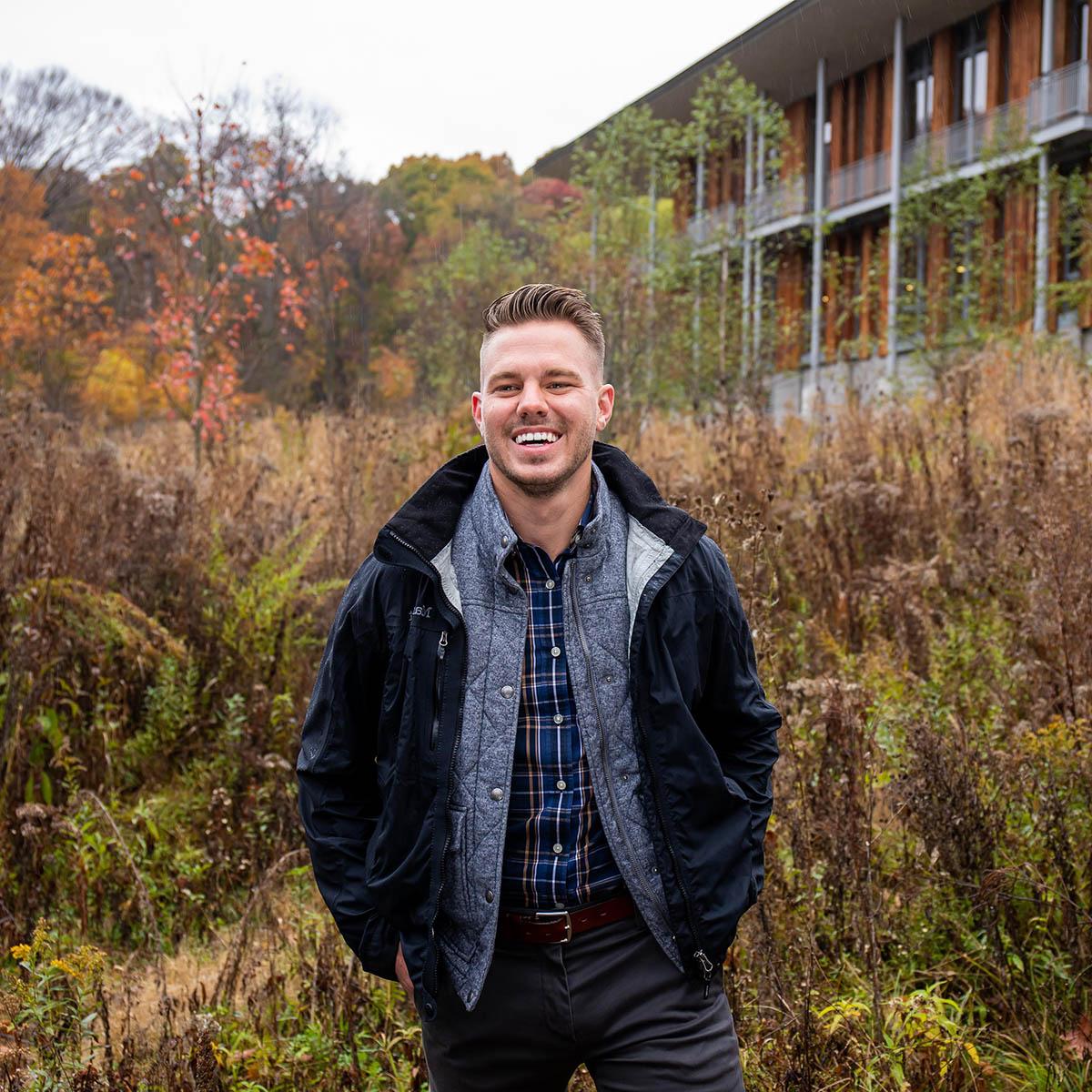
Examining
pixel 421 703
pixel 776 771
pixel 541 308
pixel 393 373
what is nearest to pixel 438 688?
pixel 421 703

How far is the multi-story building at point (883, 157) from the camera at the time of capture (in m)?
20.4

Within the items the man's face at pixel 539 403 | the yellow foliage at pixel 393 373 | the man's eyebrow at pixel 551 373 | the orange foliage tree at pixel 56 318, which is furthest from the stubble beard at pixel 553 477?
the yellow foliage at pixel 393 373

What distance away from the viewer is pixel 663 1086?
7.62 ft

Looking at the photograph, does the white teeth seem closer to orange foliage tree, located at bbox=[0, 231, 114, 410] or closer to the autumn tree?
orange foliage tree, located at bbox=[0, 231, 114, 410]

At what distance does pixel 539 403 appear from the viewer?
247 cm

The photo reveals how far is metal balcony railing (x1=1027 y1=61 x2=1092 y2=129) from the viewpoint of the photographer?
2097 centimetres

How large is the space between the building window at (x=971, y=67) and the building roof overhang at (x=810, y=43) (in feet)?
1.43

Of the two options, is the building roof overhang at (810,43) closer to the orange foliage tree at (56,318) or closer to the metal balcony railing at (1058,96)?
the metal balcony railing at (1058,96)

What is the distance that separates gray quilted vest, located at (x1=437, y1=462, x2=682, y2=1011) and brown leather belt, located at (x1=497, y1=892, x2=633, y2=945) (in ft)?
0.17

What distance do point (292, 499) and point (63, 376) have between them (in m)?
19.8

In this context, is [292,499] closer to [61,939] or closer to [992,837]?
[61,939]

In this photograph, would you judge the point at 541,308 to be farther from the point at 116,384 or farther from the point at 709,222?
the point at 116,384

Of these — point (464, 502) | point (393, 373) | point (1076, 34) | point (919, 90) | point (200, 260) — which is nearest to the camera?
point (464, 502)

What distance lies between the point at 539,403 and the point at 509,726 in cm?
67
